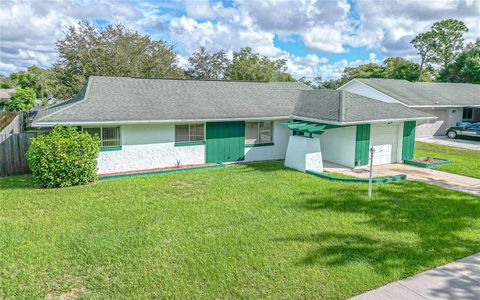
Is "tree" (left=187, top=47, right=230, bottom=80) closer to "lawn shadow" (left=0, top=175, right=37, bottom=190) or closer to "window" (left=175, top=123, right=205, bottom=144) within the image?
"window" (left=175, top=123, right=205, bottom=144)

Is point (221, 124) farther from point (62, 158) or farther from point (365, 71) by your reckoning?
point (365, 71)

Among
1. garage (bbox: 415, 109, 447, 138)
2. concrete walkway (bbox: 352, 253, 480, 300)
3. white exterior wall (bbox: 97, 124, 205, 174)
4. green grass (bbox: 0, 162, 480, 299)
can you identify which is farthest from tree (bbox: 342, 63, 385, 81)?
concrete walkway (bbox: 352, 253, 480, 300)

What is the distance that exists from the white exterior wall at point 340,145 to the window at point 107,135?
8892 mm

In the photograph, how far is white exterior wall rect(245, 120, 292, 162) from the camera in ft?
52.3

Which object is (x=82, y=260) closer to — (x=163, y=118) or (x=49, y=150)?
(x=49, y=150)

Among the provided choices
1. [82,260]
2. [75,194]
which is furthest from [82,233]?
[75,194]

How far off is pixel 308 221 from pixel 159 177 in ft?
20.5

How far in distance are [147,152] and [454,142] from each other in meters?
20.2

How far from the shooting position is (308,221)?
318 inches

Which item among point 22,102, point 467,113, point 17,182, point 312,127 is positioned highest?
point 22,102

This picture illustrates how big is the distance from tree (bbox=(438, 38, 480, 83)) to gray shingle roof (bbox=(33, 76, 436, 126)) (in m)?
29.9

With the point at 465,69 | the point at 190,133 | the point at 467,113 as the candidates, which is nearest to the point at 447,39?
the point at 465,69

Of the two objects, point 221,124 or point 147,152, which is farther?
point 221,124

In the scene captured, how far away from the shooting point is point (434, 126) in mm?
26328
